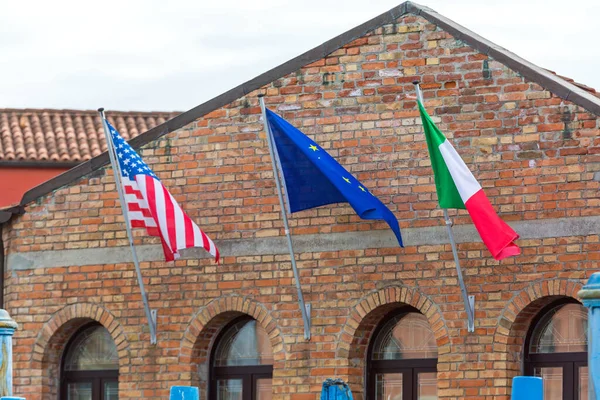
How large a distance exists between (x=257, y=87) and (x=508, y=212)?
3.20 metres

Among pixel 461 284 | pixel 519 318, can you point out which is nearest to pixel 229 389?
pixel 461 284

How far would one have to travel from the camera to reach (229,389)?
16.0m

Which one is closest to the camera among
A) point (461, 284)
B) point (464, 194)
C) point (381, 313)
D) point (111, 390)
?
point (464, 194)

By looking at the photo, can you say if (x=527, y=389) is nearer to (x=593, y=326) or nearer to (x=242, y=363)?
(x=593, y=326)

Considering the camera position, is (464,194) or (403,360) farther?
(403,360)

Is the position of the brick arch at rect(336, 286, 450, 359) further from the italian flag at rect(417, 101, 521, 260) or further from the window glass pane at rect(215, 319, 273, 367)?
Result: the italian flag at rect(417, 101, 521, 260)

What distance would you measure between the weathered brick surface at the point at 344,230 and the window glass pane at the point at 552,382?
349 millimetres

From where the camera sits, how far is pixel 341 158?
15.3 meters

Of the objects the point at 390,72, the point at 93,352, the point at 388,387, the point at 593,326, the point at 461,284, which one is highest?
the point at 390,72

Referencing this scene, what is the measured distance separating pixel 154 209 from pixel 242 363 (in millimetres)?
2089

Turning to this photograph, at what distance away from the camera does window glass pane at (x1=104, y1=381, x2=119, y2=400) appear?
1649 cm

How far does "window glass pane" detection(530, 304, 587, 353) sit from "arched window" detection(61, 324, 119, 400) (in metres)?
4.88

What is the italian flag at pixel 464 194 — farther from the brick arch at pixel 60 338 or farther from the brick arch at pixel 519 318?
the brick arch at pixel 60 338

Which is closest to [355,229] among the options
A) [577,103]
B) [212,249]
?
[212,249]
